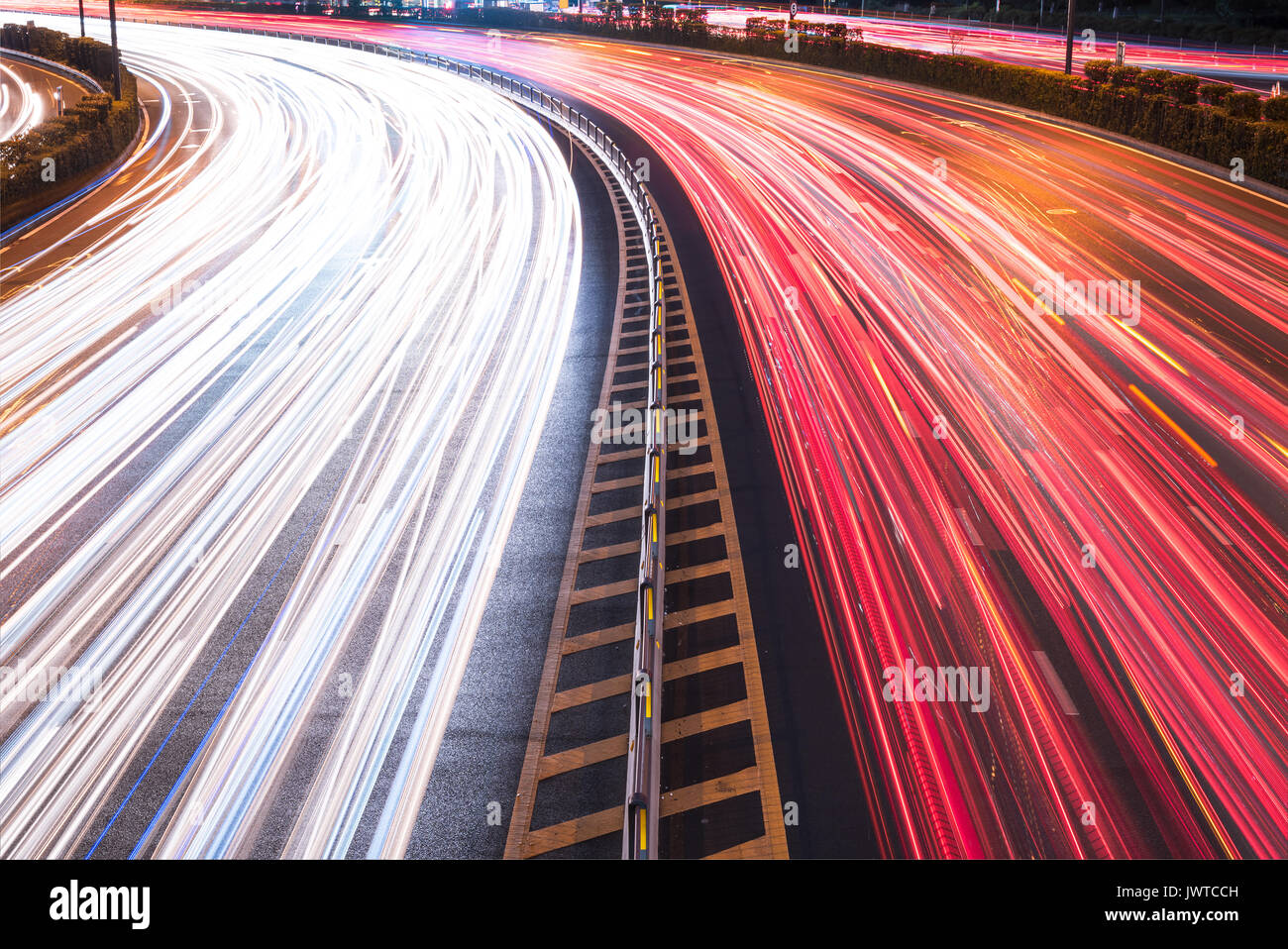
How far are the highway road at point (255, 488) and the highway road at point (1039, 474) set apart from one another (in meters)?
4.77

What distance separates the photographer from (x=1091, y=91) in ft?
140

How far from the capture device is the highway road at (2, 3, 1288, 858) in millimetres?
10969

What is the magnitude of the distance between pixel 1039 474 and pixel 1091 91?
31.2m

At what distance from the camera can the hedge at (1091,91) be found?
113ft

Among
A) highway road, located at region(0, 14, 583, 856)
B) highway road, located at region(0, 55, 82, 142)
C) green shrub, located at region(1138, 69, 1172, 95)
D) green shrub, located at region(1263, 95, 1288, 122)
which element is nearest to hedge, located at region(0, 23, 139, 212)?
Result: highway road, located at region(0, 14, 583, 856)

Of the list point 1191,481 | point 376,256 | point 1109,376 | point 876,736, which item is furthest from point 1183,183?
point 876,736

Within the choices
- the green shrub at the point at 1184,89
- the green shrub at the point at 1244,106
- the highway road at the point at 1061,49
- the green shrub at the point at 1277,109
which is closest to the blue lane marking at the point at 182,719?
the green shrub at the point at 1244,106

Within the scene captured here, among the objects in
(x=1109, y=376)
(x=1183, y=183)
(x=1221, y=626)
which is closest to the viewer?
(x=1221, y=626)

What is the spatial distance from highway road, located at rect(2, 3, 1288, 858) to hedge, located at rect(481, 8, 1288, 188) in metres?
1.57

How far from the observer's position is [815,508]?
16016 mm

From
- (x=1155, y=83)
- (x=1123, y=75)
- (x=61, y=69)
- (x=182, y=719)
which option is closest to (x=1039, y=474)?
(x=182, y=719)

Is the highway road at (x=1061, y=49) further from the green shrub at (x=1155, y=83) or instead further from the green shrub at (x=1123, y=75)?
the green shrub at (x=1155, y=83)
